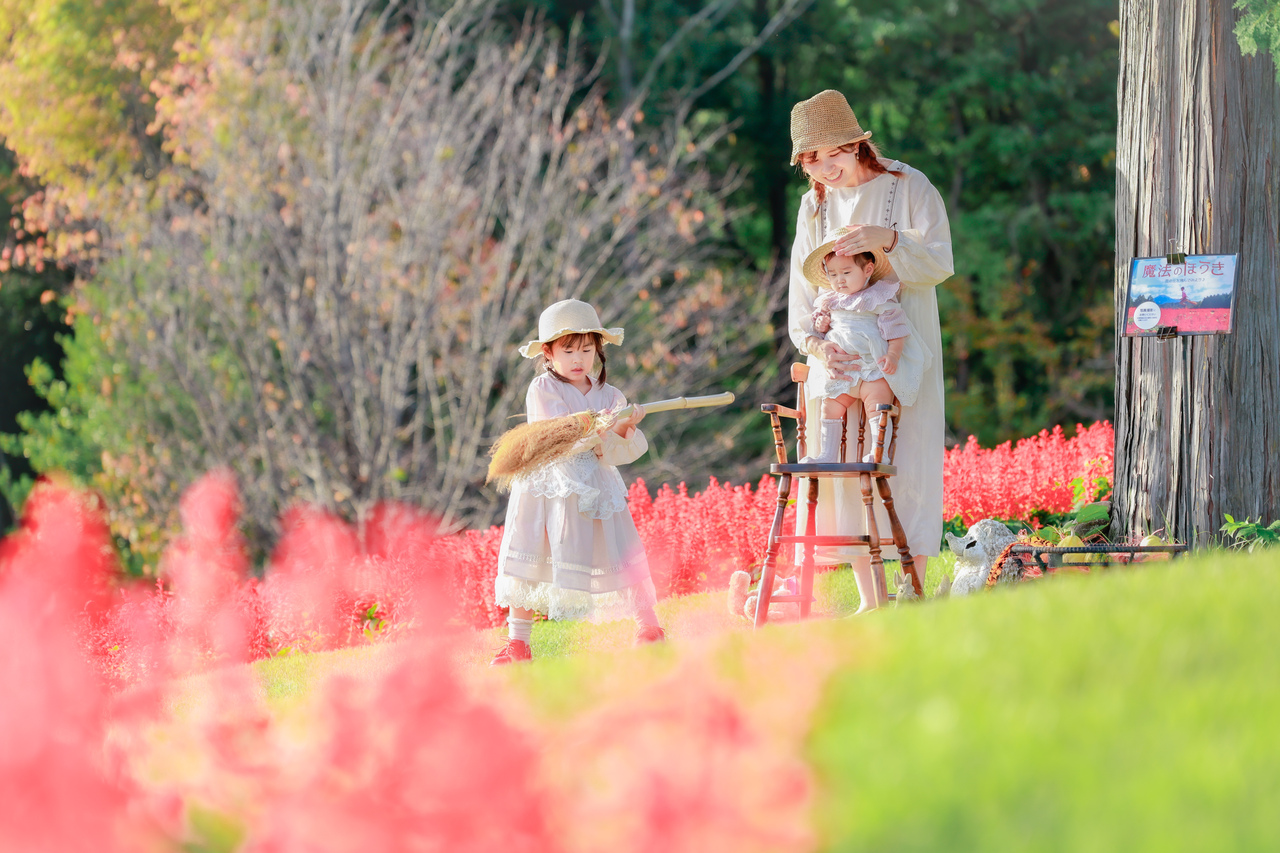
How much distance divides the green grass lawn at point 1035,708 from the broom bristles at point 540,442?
156cm

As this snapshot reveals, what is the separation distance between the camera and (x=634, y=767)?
2.19m

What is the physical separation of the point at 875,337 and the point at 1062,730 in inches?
126

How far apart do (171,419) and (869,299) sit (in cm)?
923

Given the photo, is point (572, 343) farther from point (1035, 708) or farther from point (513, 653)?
point (1035, 708)

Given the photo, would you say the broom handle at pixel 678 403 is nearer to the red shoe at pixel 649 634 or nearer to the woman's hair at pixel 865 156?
the red shoe at pixel 649 634

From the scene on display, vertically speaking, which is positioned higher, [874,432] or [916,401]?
[916,401]

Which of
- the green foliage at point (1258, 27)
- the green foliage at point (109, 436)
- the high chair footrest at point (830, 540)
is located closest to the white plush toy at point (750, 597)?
the high chair footrest at point (830, 540)

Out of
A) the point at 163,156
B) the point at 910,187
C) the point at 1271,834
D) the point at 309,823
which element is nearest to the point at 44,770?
the point at 309,823

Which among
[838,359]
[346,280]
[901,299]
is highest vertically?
[346,280]

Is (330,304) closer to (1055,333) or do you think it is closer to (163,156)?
(163,156)

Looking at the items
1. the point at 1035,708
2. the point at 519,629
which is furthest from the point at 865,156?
the point at 1035,708

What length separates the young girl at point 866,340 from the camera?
5648mm

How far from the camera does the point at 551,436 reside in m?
5.43

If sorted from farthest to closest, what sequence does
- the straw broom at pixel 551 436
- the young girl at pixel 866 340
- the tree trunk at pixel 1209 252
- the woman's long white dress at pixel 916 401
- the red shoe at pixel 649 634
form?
the tree trunk at pixel 1209 252 → the woman's long white dress at pixel 916 401 → the young girl at pixel 866 340 → the red shoe at pixel 649 634 → the straw broom at pixel 551 436
